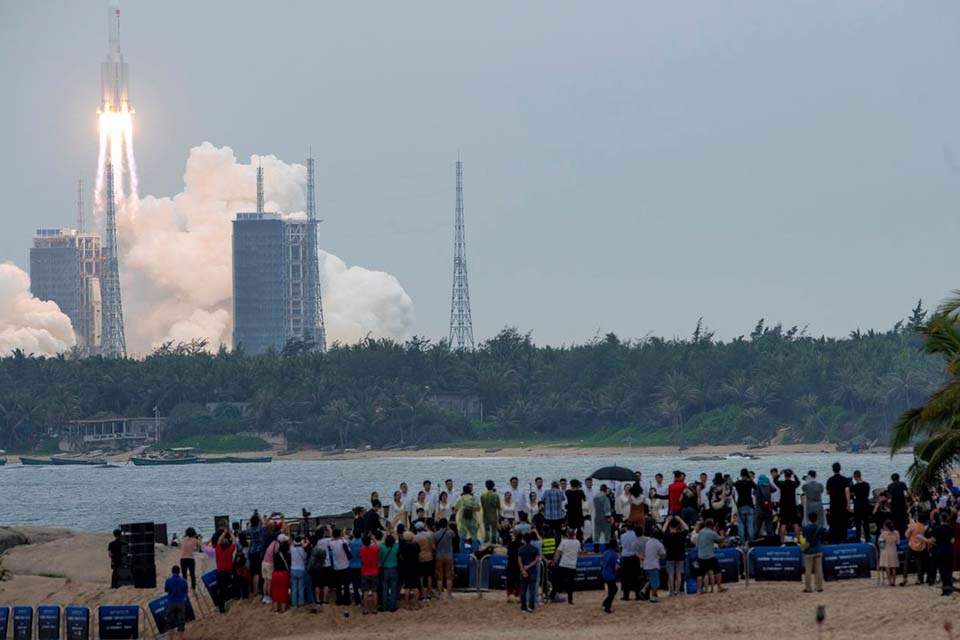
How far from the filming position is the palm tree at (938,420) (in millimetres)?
39247

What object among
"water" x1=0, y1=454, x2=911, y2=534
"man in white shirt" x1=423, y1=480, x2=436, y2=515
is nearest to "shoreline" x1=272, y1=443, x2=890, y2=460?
"water" x1=0, y1=454, x2=911, y2=534

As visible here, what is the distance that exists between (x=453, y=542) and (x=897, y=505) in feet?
30.2

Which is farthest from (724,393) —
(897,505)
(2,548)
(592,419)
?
(897,505)

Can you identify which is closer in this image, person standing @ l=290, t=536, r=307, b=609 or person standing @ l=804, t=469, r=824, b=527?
person standing @ l=290, t=536, r=307, b=609

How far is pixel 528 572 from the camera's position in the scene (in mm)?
36938

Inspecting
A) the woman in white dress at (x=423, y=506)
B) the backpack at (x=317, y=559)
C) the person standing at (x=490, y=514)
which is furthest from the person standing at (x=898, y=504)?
the backpack at (x=317, y=559)

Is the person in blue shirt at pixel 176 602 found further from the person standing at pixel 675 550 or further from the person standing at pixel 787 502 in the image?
the person standing at pixel 787 502

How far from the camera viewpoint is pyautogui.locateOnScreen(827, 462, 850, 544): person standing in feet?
129

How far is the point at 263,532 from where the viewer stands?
39844mm

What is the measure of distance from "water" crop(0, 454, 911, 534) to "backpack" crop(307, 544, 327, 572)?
5451 cm

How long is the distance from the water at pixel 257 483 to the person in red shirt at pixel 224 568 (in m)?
52.6

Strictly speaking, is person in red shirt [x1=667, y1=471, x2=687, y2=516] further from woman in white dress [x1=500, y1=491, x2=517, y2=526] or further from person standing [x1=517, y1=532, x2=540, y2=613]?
person standing [x1=517, y1=532, x2=540, y2=613]

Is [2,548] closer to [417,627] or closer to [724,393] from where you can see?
[417,627]

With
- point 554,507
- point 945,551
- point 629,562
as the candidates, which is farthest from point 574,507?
point 945,551
